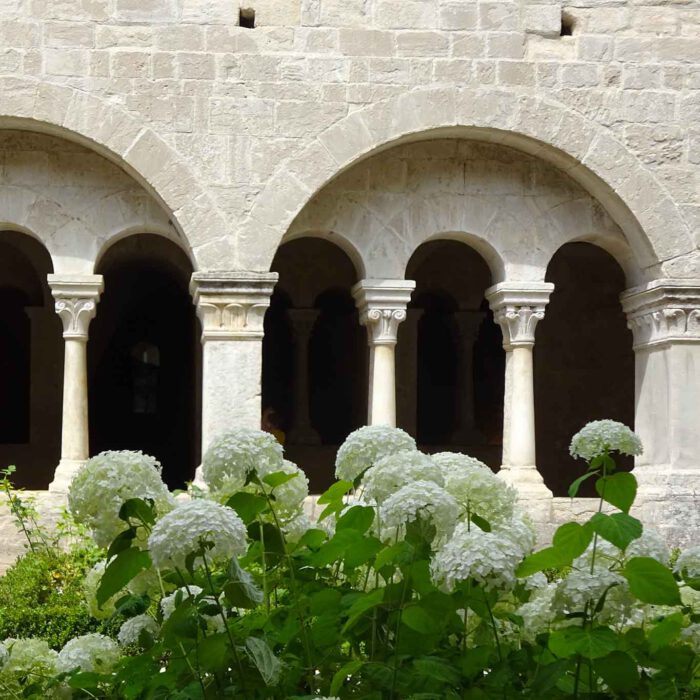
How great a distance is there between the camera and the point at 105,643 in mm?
2229

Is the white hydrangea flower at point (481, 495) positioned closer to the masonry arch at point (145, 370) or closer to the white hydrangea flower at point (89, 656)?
the white hydrangea flower at point (89, 656)

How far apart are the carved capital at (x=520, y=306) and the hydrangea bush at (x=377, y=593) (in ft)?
20.0

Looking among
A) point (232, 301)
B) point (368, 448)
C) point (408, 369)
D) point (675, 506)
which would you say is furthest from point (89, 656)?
point (408, 369)

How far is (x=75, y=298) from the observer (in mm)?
8094

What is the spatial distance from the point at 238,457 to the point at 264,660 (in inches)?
16.3

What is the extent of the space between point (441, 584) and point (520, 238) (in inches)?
262

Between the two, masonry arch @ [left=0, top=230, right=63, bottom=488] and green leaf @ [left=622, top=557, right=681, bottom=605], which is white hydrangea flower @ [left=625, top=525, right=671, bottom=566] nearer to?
green leaf @ [left=622, top=557, right=681, bottom=605]

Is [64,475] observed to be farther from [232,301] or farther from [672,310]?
[672,310]

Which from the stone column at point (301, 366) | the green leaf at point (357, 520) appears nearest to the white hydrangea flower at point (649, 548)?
the green leaf at point (357, 520)

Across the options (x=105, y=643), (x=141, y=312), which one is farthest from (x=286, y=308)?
(x=105, y=643)

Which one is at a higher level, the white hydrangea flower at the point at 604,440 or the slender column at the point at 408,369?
the slender column at the point at 408,369

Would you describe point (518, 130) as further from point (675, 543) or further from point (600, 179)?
point (675, 543)

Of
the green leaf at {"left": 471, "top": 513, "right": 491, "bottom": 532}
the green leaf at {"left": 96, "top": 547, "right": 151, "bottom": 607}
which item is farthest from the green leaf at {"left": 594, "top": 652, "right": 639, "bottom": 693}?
the green leaf at {"left": 96, "top": 547, "right": 151, "bottom": 607}

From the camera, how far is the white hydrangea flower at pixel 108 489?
6.83 ft
